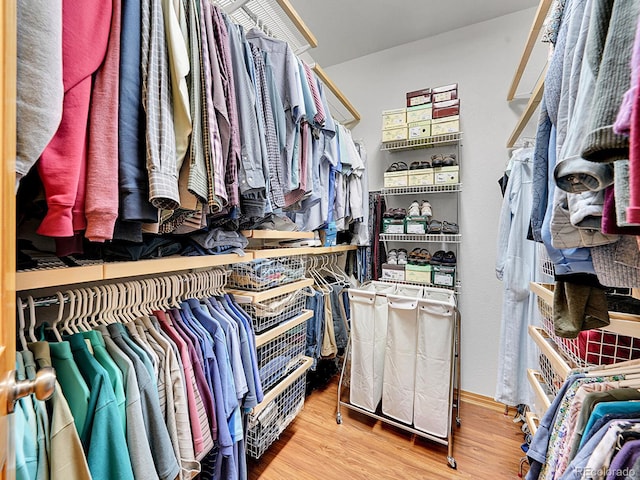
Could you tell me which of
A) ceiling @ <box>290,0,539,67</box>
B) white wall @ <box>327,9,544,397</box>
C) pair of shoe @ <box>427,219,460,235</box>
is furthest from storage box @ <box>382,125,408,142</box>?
ceiling @ <box>290,0,539,67</box>

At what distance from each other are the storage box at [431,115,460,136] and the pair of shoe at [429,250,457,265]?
0.89 metres

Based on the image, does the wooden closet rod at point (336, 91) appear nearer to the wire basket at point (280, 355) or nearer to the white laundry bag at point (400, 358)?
the white laundry bag at point (400, 358)

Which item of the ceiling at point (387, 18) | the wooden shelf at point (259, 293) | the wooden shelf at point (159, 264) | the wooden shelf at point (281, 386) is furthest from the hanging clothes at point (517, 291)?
the wooden shelf at point (159, 264)

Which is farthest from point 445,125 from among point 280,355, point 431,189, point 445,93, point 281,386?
point 281,386

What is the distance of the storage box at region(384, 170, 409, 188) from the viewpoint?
6.92 feet

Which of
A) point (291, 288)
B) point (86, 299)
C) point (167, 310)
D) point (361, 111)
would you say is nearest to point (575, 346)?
point (291, 288)

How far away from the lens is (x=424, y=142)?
2107 millimetres

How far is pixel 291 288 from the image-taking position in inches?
61.4

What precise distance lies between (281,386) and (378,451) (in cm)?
70

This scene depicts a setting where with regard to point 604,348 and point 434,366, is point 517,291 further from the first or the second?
point 604,348

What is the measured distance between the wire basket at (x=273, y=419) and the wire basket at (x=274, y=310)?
1.41 feet

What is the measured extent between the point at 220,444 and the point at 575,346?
4.35ft

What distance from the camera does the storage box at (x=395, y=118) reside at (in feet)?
6.95

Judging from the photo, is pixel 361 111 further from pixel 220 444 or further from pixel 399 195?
pixel 220 444
